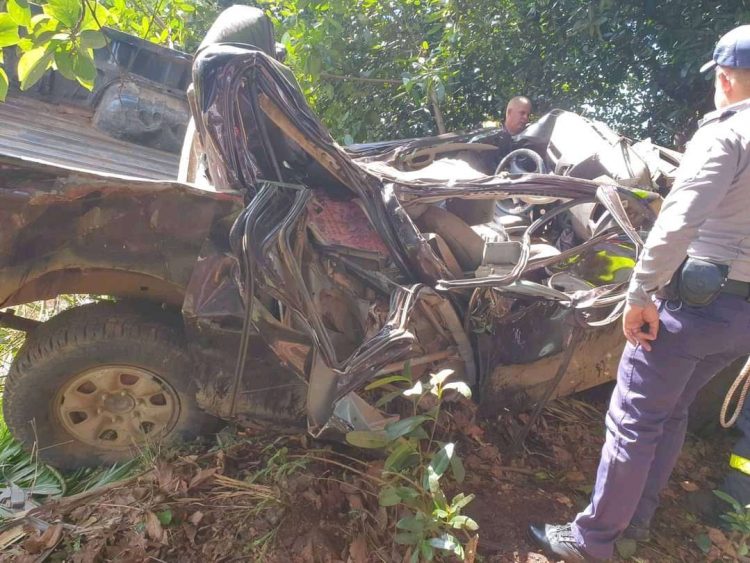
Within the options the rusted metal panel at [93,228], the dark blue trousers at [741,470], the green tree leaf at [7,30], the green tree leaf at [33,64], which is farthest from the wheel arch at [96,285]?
the dark blue trousers at [741,470]

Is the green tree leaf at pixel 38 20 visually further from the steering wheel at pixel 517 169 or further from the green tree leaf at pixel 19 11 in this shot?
the steering wheel at pixel 517 169

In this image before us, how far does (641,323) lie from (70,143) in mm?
4071

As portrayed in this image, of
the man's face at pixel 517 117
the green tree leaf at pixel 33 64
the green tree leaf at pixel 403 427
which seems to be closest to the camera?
the green tree leaf at pixel 33 64

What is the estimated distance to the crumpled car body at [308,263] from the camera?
6.75 ft

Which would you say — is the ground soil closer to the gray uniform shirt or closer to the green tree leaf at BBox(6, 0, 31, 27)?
the gray uniform shirt

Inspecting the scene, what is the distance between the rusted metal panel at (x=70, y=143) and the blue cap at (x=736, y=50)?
2.97 m

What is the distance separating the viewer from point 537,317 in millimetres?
2480

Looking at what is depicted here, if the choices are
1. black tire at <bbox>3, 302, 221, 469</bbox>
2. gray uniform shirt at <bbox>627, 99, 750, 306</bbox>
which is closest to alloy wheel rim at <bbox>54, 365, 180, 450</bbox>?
black tire at <bbox>3, 302, 221, 469</bbox>

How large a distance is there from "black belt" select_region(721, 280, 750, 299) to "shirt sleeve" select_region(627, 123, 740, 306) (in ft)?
0.67

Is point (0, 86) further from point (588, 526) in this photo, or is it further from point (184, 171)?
point (588, 526)

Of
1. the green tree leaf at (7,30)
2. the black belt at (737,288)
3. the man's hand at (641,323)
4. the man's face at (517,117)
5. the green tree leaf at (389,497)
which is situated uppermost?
the green tree leaf at (7,30)

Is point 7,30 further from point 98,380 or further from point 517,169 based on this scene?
point 517,169

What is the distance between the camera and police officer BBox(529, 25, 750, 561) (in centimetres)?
170

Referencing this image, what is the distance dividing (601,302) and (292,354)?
1314 mm
